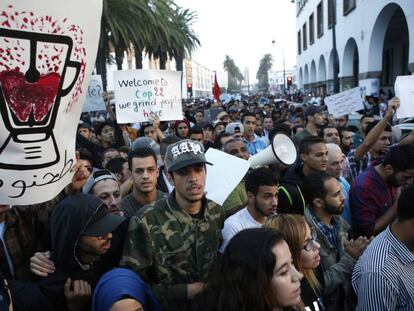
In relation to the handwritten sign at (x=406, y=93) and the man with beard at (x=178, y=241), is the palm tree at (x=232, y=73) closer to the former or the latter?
the handwritten sign at (x=406, y=93)

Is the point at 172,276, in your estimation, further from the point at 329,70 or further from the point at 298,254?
the point at 329,70

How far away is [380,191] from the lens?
3342 millimetres

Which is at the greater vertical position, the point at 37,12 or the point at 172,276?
the point at 37,12

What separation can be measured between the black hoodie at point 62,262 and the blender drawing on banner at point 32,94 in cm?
28

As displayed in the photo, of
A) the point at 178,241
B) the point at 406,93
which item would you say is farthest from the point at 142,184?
the point at 406,93

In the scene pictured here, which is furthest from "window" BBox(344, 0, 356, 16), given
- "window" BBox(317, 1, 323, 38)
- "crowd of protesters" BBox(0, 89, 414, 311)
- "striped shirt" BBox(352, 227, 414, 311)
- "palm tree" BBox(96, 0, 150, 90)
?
"striped shirt" BBox(352, 227, 414, 311)

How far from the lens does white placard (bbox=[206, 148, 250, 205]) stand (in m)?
3.20

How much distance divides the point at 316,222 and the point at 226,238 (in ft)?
2.55

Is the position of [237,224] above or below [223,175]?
below

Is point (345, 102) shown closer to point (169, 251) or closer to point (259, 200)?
point (259, 200)

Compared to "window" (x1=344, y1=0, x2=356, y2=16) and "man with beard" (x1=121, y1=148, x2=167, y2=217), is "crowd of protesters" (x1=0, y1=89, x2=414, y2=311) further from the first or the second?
"window" (x1=344, y1=0, x2=356, y2=16)

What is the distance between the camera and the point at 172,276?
2297mm

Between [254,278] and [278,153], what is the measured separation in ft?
8.89

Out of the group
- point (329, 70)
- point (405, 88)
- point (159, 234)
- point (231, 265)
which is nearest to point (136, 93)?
point (405, 88)
